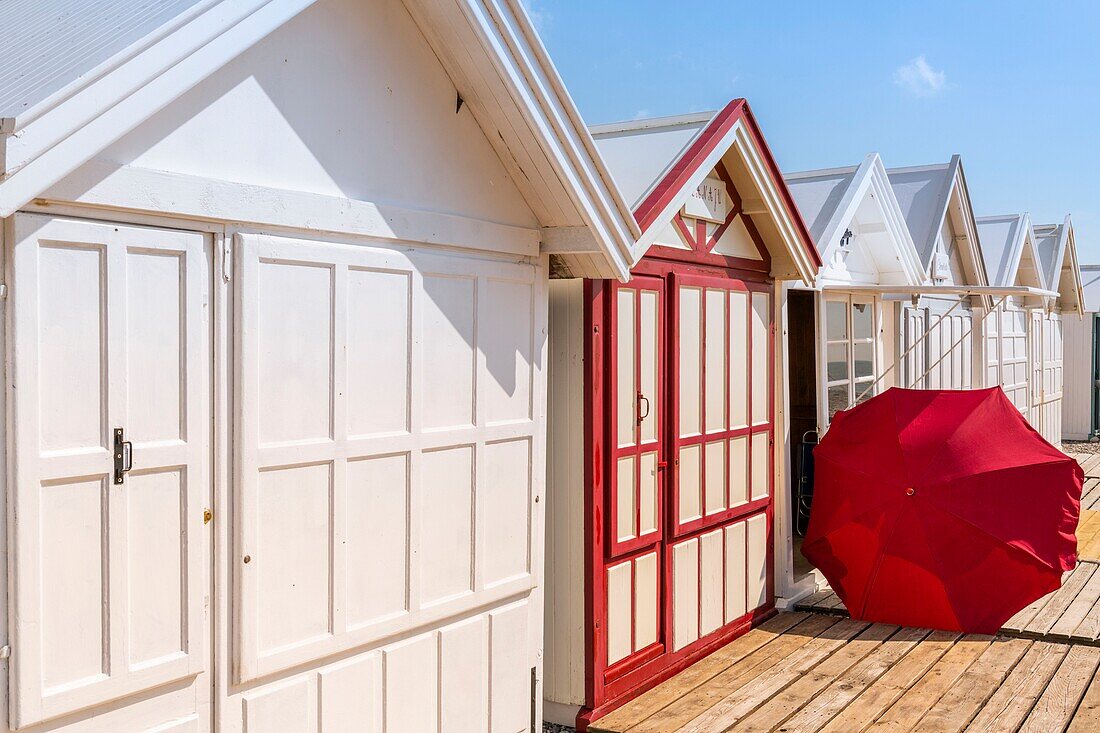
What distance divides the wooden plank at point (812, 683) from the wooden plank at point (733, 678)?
27 cm

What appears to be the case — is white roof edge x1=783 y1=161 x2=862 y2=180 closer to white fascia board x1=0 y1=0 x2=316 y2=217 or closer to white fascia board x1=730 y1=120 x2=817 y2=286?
white fascia board x1=730 y1=120 x2=817 y2=286

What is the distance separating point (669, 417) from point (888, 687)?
6.61 feet

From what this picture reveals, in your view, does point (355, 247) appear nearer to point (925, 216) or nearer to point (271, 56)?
point (271, 56)

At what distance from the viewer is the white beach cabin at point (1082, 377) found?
73.3 ft

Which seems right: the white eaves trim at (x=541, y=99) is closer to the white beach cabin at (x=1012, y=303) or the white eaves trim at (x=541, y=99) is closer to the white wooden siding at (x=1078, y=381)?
the white beach cabin at (x=1012, y=303)

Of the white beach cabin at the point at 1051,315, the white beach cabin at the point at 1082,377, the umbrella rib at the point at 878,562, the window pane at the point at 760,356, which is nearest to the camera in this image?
the umbrella rib at the point at 878,562

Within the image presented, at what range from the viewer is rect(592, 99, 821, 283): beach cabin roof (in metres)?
5.94

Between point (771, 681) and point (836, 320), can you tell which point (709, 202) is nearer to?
point (836, 320)

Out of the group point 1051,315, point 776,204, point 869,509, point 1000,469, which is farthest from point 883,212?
point 1051,315

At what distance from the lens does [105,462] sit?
317 centimetres

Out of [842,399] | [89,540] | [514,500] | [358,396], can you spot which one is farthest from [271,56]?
[842,399]

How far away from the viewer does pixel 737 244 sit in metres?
7.29

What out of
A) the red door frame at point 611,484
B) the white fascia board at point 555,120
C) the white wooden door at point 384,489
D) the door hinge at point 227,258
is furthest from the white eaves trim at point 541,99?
the door hinge at point 227,258

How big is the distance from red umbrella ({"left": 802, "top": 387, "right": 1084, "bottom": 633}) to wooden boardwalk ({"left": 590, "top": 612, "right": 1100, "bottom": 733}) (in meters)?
0.26
